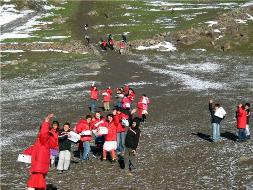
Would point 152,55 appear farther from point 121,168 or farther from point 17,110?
point 121,168

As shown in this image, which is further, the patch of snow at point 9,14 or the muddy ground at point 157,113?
the patch of snow at point 9,14

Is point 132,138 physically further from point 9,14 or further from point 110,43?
point 9,14

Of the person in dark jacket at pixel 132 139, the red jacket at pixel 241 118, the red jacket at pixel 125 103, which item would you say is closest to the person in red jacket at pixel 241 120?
the red jacket at pixel 241 118

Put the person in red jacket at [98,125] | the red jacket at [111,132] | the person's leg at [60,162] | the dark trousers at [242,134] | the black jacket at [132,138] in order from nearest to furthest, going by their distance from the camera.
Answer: the black jacket at [132,138] → the person's leg at [60,162] → the red jacket at [111,132] → the person in red jacket at [98,125] → the dark trousers at [242,134]

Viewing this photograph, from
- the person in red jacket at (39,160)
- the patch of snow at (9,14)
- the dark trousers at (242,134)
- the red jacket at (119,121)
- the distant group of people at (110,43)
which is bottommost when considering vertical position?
the distant group of people at (110,43)

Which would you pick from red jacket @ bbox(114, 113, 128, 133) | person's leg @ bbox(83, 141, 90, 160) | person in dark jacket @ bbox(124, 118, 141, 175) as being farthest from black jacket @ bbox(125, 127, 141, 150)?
red jacket @ bbox(114, 113, 128, 133)

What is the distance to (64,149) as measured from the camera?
80.3 feet

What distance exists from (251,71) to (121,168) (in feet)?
129

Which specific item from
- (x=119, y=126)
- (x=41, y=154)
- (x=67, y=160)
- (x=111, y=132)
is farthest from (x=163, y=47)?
(x=41, y=154)

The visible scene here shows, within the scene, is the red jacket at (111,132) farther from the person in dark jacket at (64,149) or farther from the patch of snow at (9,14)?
the patch of snow at (9,14)

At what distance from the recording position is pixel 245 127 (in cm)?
3052

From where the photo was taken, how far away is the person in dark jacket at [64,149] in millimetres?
24203

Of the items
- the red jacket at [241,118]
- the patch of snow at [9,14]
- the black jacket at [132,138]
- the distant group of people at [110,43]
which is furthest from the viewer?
the patch of snow at [9,14]

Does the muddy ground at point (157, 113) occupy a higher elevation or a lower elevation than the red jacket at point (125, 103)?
lower
